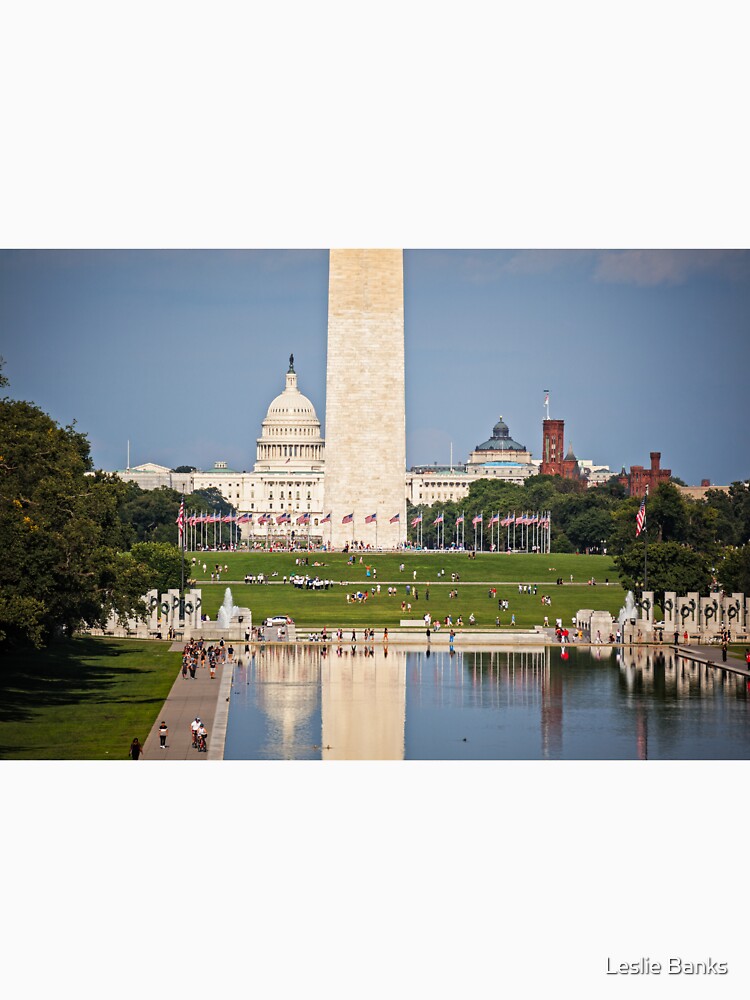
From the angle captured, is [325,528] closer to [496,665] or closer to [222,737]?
[496,665]

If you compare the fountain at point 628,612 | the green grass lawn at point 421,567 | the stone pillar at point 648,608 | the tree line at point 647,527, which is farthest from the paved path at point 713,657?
the green grass lawn at point 421,567

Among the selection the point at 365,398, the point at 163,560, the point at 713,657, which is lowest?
the point at 713,657

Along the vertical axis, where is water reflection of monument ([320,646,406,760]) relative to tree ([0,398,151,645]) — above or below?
below

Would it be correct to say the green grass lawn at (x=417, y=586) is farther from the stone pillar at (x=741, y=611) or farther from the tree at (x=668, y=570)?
the stone pillar at (x=741, y=611)

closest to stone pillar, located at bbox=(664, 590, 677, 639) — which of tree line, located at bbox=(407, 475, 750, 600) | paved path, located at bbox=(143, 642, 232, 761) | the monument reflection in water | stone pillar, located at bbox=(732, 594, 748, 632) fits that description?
stone pillar, located at bbox=(732, 594, 748, 632)

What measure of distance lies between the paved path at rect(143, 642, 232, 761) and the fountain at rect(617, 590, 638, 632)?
17.0 m

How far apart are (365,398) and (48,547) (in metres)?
51.3

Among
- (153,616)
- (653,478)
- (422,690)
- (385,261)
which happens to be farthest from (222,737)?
(653,478)

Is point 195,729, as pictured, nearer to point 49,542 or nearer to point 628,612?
point 49,542

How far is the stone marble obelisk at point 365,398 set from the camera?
94.3m

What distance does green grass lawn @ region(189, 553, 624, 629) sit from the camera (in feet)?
233

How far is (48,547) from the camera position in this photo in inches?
1841

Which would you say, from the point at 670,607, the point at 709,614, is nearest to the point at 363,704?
the point at 709,614

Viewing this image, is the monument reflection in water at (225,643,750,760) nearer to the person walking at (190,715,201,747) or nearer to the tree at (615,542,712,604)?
the person walking at (190,715,201,747)
